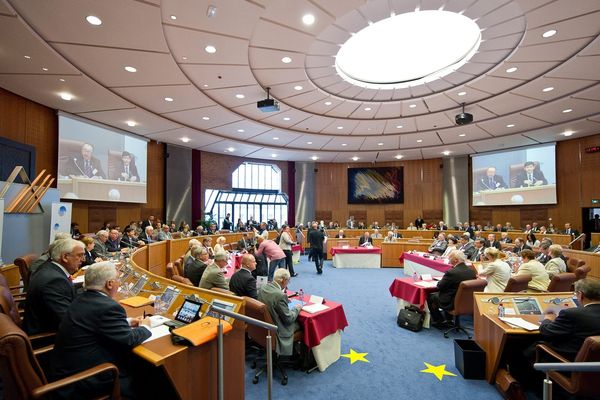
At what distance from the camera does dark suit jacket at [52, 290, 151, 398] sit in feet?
6.71

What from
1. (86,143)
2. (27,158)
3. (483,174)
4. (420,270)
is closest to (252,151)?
(86,143)

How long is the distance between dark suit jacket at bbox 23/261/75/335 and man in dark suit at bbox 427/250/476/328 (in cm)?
485

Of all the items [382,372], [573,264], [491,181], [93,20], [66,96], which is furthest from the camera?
[491,181]

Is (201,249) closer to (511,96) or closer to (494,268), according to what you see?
(494,268)

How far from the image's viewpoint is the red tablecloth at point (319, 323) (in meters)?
3.58

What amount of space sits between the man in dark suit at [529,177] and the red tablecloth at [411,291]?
11.1 meters

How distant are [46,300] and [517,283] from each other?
226 inches

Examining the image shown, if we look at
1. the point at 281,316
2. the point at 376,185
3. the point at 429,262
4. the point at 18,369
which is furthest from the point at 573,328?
the point at 376,185

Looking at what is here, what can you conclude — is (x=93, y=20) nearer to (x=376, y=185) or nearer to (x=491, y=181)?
(x=376, y=185)

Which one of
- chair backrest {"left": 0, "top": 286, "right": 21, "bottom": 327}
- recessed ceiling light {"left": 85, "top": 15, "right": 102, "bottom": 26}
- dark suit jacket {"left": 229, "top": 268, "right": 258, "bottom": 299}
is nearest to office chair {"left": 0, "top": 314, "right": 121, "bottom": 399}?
chair backrest {"left": 0, "top": 286, "right": 21, "bottom": 327}

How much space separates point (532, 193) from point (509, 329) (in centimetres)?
1278

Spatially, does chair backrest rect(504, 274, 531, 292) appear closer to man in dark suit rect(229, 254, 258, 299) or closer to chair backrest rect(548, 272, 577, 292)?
chair backrest rect(548, 272, 577, 292)

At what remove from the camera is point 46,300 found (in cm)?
261

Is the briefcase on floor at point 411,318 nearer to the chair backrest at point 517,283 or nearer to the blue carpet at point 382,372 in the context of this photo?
the blue carpet at point 382,372
